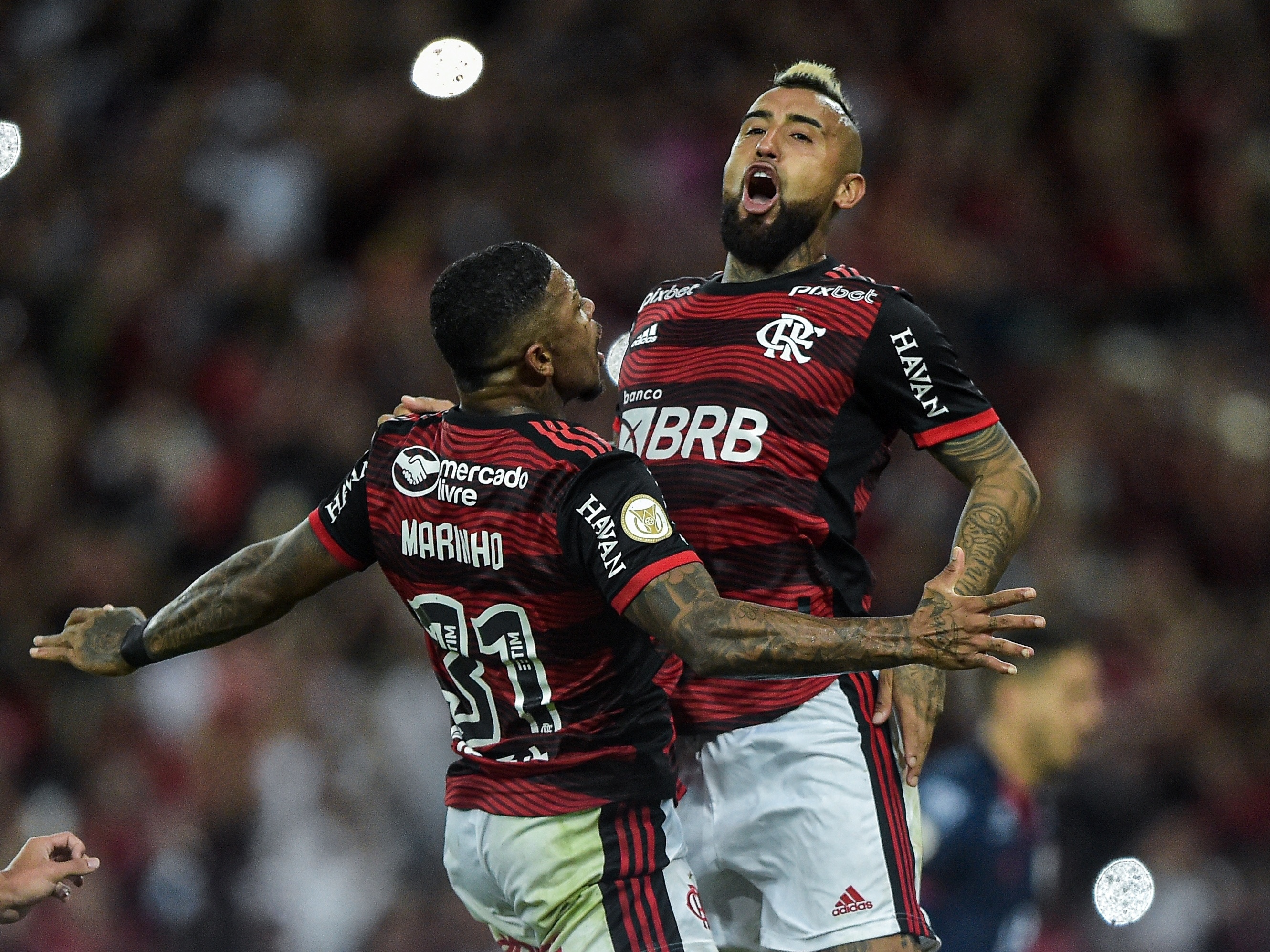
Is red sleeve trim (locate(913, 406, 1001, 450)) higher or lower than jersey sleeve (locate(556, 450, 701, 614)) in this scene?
higher

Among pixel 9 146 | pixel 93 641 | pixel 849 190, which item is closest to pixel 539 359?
pixel 849 190

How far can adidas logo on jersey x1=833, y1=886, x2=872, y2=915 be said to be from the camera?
333cm

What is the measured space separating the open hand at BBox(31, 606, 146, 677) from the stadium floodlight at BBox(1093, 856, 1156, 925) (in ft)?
14.3

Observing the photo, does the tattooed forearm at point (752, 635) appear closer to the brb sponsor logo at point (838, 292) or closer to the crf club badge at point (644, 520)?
the crf club badge at point (644, 520)

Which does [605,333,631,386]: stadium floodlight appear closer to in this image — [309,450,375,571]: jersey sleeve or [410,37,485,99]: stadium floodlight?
[309,450,375,571]: jersey sleeve

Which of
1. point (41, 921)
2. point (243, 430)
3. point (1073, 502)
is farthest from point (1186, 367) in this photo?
point (41, 921)

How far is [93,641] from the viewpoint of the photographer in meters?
3.70

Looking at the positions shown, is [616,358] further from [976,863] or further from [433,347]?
[433,347]

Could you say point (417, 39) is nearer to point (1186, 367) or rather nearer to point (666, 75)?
point (666, 75)

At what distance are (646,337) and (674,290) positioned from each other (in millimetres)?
158

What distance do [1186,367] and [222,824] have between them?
15.8 ft

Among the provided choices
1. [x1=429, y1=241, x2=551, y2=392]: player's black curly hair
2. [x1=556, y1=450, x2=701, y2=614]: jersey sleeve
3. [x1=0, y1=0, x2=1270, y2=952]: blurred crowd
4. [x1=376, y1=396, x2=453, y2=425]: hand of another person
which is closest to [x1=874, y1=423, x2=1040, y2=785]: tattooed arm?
[x1=556, y1=450, x2=701, y2=614]: jersey sleeve

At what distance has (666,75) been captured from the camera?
8.69m

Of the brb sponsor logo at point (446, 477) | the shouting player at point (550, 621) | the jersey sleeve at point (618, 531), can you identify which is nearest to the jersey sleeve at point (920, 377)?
the shouting player at point (550, 621)
